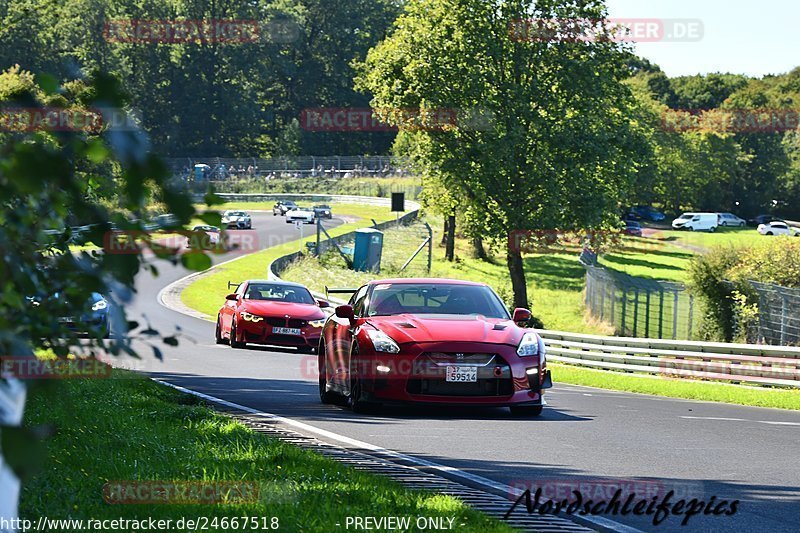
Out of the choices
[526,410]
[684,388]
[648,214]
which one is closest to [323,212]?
[648,214]

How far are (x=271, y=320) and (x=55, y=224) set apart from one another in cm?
2126

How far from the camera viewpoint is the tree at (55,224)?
9.77 ft

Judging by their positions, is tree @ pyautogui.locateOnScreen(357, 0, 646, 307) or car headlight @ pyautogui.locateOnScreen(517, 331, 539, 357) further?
tree @ pyautogui.locateOnScreen(357, 0, 646, 307)

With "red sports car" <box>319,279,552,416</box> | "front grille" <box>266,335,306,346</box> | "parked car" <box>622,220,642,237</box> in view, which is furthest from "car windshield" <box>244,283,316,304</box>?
"parked car" <box>622,220,642,237</box>

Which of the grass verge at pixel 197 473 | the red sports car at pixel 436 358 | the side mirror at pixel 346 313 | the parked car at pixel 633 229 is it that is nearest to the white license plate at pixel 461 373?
the red sports car at pixel 436 358

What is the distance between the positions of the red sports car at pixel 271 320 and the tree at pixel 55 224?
2099 centimetres

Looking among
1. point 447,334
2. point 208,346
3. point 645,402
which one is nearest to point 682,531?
point 447,334

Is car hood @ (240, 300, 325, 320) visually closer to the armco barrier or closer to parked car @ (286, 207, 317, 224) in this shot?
the armco barrier

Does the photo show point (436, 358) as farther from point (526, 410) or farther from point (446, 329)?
point (526, 410)

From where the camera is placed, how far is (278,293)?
2695 centimetres

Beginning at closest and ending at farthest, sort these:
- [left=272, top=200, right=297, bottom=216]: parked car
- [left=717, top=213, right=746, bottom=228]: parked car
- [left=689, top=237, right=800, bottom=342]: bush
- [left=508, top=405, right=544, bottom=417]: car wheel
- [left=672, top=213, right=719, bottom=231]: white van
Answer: [left=508, top=405, right=544, bottom=417]: car wheel, [left=689, top=237, right=800, bottom=342]: bush, [left=272, top=200, right=297, bottom=216]: parked car, [left=672, top=213, right=719, bottom=231]: white van, [left=717, top=213, right=746, bottom=228]: parked car

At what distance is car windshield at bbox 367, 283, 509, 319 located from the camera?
1418cm

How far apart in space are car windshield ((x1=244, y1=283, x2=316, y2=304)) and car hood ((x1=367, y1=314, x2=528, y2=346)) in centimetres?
1294

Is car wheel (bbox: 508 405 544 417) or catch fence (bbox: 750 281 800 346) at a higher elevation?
car wheel (bbox: 508 405 544 417)
